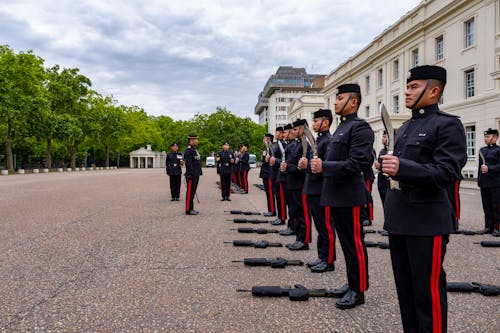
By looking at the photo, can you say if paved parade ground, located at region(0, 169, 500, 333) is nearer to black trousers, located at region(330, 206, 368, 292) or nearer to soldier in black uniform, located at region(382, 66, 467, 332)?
black trousers, located at region(330, 206, 368, 292)

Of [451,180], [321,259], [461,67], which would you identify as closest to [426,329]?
[451,180]

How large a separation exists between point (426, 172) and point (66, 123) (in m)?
50.7

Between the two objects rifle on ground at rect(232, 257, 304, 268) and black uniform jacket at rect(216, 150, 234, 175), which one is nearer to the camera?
rifle on ground at rect(232, 257, 304, 268)

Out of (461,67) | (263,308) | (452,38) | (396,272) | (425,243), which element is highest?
(452,38)

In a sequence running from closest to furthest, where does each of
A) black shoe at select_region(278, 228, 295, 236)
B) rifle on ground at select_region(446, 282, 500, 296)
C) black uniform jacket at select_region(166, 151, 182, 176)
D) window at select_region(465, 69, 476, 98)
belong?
rifle on ground at select_region(446, 282, 500, 296) < black shoe at select_region(278, 228, 295, 236) < black uniform jacket at select_region(166, 151, 182, 176) < window at select_region(465, 69, 476, 98)

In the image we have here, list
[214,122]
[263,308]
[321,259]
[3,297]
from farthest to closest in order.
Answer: [214,122] < [321,259] < [3,297] < [263,308]

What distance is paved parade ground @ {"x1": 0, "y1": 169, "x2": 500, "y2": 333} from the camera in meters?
3.77

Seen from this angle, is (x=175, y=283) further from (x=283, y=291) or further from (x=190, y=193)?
(x=190, y=193)

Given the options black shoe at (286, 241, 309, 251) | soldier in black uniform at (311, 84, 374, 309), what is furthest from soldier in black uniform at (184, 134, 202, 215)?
soldier in black uniform at (311, 84, 374, 309)

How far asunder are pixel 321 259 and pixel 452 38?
32635mm

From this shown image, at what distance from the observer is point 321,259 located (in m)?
5.69

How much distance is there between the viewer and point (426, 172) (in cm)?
278

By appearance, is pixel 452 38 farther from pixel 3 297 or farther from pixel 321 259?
pixel 3 297

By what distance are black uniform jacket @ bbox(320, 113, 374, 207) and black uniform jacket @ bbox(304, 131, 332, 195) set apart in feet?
2.87
